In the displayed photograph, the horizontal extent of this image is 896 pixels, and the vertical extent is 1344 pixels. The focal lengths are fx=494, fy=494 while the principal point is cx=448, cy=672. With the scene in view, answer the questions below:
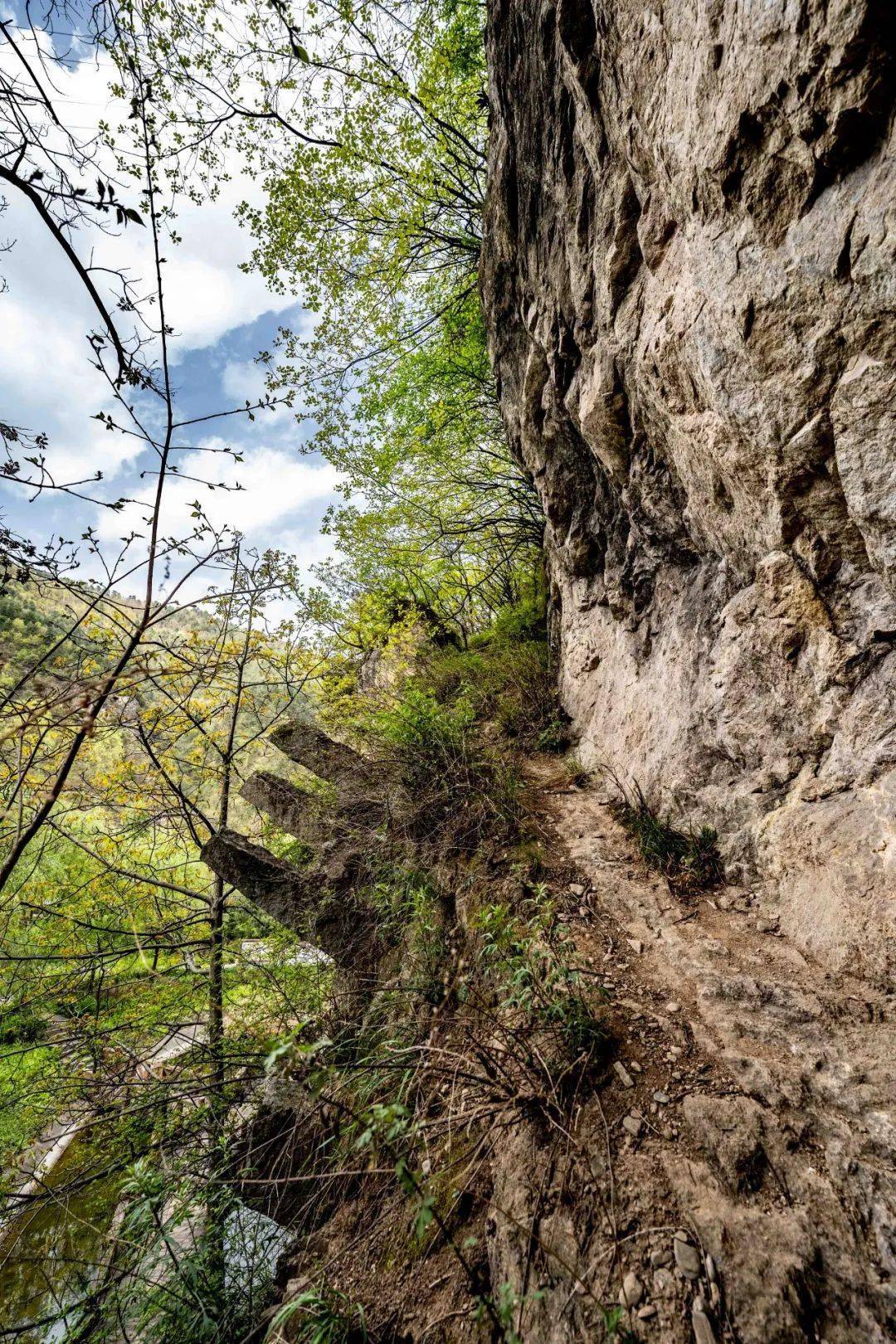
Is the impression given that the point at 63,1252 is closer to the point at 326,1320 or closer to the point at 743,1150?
the point at 326,1320

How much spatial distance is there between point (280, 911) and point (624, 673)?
4214 millimetres

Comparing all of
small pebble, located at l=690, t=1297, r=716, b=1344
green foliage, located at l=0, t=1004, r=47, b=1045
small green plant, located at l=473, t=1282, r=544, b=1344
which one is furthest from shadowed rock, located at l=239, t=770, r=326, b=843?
small pebble, located at l=690, t=1297, r=716, b=1344

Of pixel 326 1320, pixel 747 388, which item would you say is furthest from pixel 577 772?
pixel 326 1320

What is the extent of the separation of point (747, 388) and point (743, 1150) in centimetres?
334

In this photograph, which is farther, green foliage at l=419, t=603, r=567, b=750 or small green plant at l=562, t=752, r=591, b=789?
green foliage at l=419, t=603, r=567, b=750

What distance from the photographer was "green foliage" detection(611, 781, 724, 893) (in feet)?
10.7

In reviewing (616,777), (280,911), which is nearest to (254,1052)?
(280,911)

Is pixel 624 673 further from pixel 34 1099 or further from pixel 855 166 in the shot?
pixel 34 1099

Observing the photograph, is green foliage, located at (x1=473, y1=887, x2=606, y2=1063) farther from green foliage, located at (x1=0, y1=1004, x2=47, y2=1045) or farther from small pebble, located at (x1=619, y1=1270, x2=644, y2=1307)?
green foliage, located at (x1=0, y1=1004, x2=47, y2=1045)

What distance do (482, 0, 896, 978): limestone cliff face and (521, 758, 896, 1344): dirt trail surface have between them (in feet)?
1.20

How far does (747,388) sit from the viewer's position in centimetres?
260

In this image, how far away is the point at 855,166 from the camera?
6.40 feet

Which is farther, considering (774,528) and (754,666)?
(754,666)

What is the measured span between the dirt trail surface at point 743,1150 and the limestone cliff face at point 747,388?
365 mm
